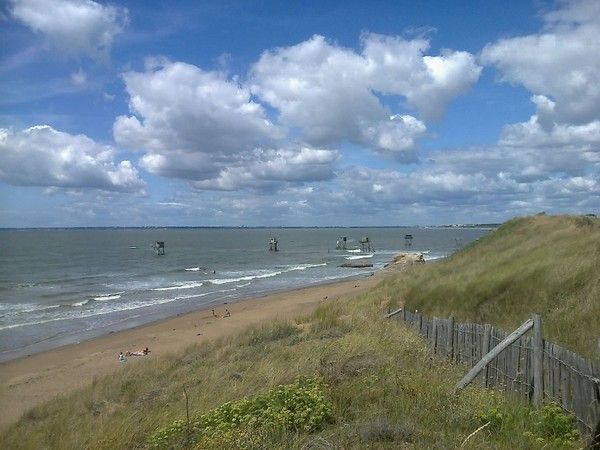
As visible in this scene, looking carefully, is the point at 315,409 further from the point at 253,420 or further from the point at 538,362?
the point at 538,362

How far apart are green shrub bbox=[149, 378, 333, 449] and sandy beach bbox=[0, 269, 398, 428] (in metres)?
6.93

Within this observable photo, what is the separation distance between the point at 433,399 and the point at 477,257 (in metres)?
19.9

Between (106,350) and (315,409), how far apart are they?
1733 centimetres

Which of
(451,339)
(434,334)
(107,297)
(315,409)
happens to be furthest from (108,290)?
(315,409)

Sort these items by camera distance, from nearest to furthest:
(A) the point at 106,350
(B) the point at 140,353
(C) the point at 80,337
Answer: (B) the point at 140,353 < (A) the point at 106,350 < (C) the point at 80,337

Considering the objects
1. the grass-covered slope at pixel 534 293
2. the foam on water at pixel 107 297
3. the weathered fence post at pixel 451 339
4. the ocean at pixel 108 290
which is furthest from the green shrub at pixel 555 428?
the foam on water at pixel 107 297

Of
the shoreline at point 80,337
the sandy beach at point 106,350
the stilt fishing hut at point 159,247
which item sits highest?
the stilt fishing hut at point 159,247

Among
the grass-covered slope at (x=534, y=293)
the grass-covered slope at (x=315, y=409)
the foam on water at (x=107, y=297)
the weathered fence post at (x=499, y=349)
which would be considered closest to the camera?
the grass-covered slope at (x=315, y=409)

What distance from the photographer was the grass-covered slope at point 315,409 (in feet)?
17.3

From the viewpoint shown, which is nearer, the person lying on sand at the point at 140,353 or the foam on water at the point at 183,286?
the person lying on sand at the point at 140,353

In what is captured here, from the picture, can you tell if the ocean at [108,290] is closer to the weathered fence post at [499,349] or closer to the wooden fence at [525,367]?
the wooden fence at [525,367]

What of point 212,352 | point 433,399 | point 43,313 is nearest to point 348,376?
point 433,399

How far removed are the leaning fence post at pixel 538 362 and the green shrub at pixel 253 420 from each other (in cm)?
251

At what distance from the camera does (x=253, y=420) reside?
18.8 feet
